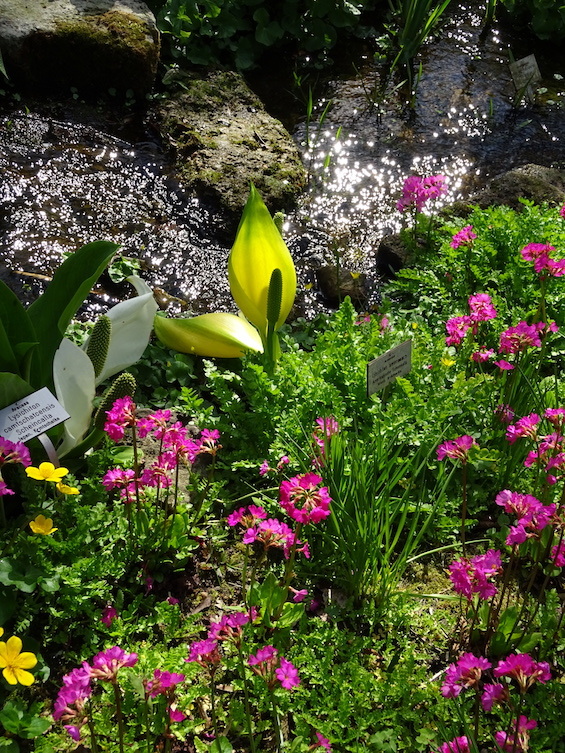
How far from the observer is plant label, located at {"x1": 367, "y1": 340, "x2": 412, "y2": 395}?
208 centimetres

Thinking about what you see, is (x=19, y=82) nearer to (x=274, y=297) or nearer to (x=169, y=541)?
(x=274, y=297)

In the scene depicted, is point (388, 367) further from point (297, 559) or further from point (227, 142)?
point (227, 142)

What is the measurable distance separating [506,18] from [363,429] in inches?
169

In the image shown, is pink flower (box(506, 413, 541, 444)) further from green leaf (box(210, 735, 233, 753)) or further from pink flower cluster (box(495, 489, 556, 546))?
green leaf (box(210, 735, 233, 753))

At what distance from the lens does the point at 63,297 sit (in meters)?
1.94

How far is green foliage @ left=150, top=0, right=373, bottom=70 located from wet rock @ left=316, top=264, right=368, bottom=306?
1.77 m

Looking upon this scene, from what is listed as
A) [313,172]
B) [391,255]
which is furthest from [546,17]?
[391,255]

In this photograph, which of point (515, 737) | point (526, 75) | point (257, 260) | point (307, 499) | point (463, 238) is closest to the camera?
point (515, 737)

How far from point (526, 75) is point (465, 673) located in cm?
401

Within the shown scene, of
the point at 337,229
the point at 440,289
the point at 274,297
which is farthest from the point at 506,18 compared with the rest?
the point at 274,297

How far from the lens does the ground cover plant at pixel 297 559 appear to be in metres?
1.47

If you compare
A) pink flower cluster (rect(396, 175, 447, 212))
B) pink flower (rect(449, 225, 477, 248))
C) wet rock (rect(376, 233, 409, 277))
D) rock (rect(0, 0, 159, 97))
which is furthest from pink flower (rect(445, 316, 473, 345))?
rock (rect(0, 0, 159, 97))

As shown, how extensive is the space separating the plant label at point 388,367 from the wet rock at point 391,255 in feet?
3.62

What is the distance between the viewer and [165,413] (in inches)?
67.0
